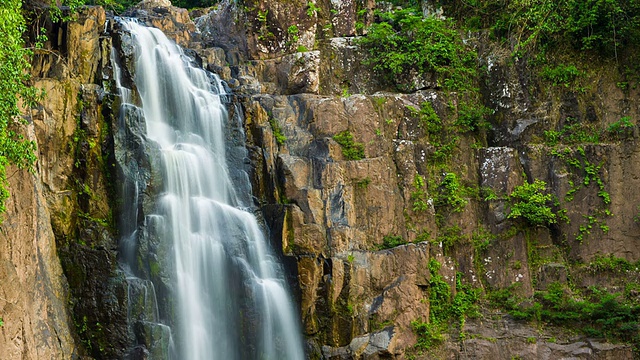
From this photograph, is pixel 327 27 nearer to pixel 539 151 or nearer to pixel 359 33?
pixel 359 33

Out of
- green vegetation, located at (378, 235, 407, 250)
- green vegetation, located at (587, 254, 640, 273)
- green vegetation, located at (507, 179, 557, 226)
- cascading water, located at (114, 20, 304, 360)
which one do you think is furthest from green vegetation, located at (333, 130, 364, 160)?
green vegetation, located at (587, 254, 640, 273)

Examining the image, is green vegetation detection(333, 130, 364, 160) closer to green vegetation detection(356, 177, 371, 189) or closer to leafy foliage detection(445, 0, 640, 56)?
green vegetation detection(356, 177, 371, 189)

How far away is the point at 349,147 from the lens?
18469 mm

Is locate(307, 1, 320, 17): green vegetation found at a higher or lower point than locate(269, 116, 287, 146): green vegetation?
higher

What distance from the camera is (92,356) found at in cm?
1311

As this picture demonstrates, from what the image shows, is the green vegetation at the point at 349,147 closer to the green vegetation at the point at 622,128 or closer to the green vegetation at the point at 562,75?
the green vegetation at the point at 562,75

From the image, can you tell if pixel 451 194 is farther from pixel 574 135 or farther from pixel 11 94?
pixel 11 94

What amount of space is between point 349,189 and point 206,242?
4393 millimetres

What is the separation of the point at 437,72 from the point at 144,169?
10477 millimetres

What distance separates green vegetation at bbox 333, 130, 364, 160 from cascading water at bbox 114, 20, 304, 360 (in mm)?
3110

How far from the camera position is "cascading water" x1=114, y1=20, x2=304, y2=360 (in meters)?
14.5

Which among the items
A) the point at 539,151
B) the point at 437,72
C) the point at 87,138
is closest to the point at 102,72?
the point at 87,138

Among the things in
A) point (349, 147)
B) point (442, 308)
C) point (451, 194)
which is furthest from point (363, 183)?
point (442, 308)

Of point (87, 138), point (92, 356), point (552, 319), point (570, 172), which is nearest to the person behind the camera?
A: point (92, 356)
